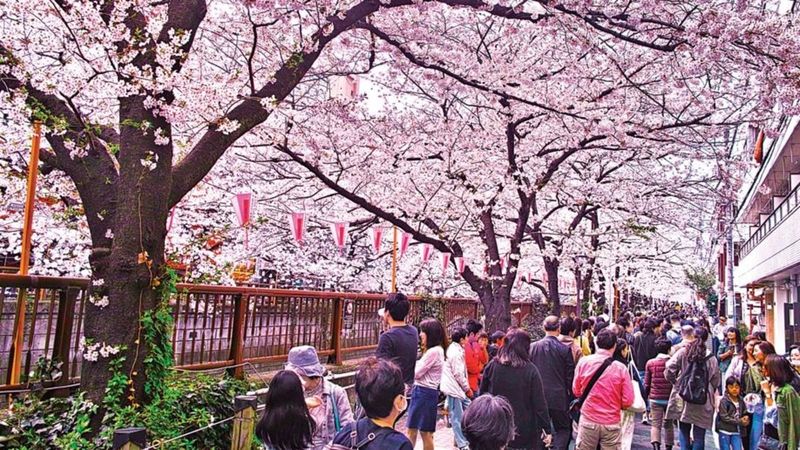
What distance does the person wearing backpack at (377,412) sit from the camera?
291 cm

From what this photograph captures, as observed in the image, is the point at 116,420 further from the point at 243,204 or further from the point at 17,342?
the point at 243,204

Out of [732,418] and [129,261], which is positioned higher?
[129,261]

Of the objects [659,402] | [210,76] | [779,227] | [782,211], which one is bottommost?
[659,402]

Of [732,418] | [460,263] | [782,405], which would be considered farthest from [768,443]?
Result: [460,263]

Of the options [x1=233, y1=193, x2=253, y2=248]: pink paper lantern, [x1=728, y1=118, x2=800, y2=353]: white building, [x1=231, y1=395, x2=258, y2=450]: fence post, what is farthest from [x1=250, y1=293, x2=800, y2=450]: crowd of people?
[x1=728, y1=118, x2=800, y2=353]: white building

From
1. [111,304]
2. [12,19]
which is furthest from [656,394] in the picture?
[12,19]

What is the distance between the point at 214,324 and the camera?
7.12 metres

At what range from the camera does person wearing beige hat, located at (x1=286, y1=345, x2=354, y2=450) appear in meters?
4.07

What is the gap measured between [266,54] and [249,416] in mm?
5585

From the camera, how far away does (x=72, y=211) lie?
662 cm

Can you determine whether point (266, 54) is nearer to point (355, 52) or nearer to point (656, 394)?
point (355, 52)

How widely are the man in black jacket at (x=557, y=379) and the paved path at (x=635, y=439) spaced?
7.79 ft

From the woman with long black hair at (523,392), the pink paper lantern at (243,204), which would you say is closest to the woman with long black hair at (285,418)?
the woman with long black hair at (523,392)

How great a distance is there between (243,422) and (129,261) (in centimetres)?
174
